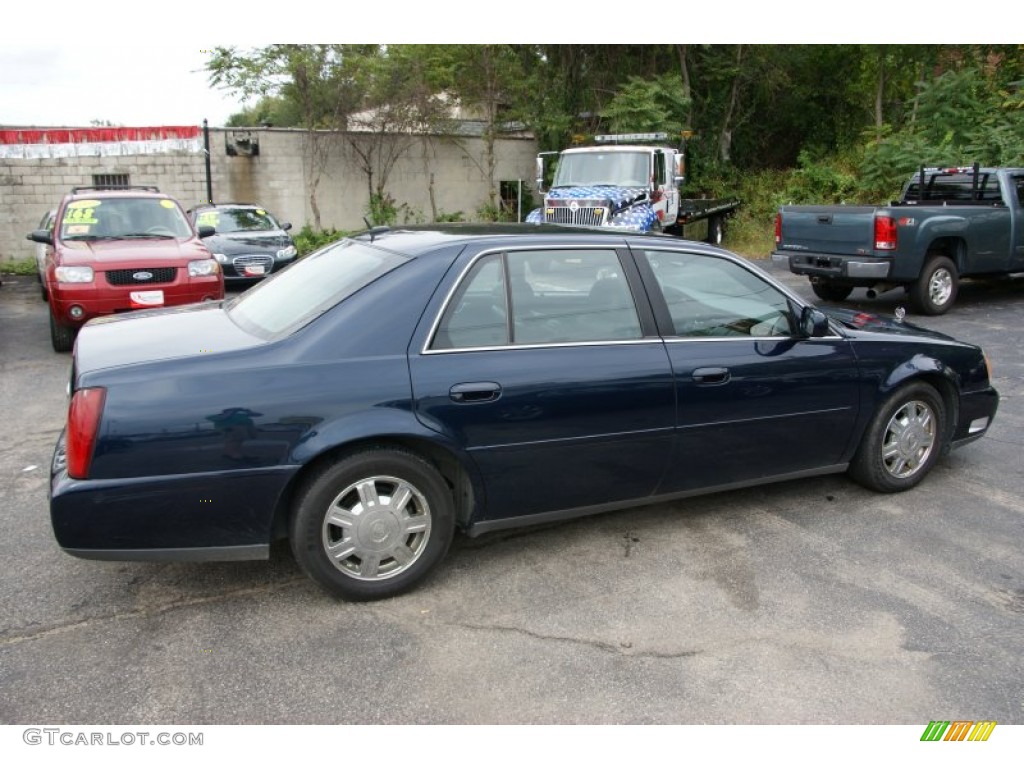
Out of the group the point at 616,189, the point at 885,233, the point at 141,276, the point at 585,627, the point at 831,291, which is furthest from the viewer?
the point at 616,189

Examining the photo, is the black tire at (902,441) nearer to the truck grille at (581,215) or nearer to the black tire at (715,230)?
the truck grille at (581,215)

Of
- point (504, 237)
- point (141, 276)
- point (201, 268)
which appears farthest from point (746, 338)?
point (141, 276)

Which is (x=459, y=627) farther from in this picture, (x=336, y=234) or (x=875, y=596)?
(x=336, y=234)

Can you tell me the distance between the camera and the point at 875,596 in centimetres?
376

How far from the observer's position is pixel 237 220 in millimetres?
14289

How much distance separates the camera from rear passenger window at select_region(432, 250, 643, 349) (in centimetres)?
376

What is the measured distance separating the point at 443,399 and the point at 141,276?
245 inches

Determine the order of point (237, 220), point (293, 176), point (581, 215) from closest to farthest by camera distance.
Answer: point (237, 220), point (581, 215), point (293, 176)

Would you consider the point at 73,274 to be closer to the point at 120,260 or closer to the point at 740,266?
the point at 120,260

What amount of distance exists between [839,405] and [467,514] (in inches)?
84.5

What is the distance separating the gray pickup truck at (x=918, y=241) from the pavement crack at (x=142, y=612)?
28.5 feet

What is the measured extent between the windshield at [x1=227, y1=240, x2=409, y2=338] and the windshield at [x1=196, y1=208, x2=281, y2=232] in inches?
400

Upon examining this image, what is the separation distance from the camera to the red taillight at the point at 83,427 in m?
3.20

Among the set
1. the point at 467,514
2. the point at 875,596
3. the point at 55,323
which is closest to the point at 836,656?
the point at 875,596
